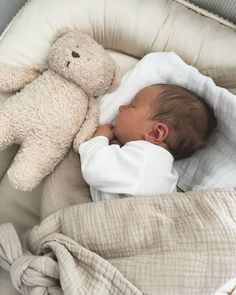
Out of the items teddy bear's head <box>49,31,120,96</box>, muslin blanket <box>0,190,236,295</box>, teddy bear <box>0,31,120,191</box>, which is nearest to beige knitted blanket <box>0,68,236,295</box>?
muslin blanket <box>0,190,236,295</box>

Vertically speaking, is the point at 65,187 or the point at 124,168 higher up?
the point at 124,168

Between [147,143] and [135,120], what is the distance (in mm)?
69

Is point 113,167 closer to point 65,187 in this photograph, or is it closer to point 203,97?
point 65,187

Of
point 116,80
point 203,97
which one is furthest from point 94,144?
point 203,97

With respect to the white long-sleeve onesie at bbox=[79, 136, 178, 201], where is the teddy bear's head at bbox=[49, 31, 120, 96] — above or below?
above

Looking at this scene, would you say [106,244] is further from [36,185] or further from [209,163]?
[209,163]

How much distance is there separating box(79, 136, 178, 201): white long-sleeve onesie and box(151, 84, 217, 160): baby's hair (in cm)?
5

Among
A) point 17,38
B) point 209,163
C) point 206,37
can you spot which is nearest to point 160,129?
point 209,163

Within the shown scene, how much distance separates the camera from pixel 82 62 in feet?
3.14

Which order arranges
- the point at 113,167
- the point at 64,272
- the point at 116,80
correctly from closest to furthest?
the point at 64,272 < the point at 113,167 < the point at 116,80

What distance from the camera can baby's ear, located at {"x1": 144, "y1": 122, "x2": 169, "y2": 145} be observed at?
3.25 ft

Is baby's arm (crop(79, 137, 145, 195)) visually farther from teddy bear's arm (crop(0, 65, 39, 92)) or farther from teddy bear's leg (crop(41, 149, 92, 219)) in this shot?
teddy bear's arm (crop(0, 65, 39, 92))

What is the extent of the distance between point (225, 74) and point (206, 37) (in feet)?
0.33

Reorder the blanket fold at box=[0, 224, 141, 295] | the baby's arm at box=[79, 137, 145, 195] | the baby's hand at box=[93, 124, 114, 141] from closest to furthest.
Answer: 1. the blanket fold at box=[0, 224, 141, 295]
2. the baby's arm at box=[79, 137, 145, 195]
3. the baby's hand at box=[93, 124, 114, 141]
